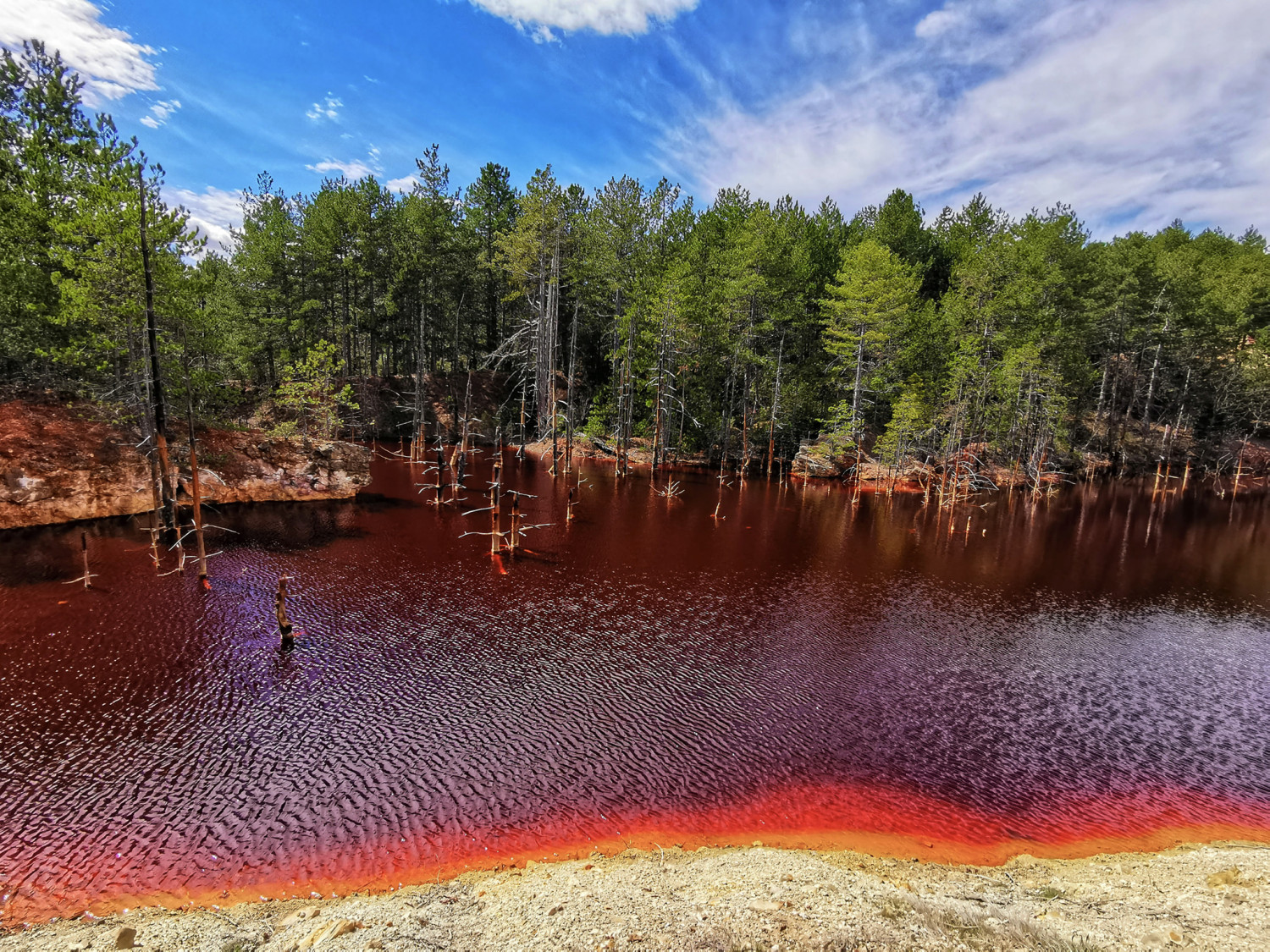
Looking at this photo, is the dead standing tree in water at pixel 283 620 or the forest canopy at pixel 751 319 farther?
the forest canopy at pixel 751 319

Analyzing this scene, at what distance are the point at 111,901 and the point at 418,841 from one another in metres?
4.56

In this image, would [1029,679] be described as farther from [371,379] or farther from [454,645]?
[371,379]

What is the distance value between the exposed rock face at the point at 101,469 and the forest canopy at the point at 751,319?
5.39 metres

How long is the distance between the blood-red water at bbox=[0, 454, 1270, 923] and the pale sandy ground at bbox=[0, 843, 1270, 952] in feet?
3.04

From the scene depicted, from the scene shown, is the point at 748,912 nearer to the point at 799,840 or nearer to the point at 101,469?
the point at 799,840

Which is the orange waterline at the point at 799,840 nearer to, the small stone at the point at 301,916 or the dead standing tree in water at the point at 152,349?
the small stone at the point at 301,916

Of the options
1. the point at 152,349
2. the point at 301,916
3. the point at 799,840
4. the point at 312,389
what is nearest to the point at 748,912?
the point at 799,840

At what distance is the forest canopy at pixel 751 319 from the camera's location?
46250 mm

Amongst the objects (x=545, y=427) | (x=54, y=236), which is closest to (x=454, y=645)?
(x=54, y=236)

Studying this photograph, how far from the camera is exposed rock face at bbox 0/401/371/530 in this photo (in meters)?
24.6

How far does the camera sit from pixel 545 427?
51875 millimetres

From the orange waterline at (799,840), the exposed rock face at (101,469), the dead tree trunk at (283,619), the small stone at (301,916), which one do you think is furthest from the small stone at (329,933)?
the exposed rock face at (101,469)

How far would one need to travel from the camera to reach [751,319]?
47.5 metres

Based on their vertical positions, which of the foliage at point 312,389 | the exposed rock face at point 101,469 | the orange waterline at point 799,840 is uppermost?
the foliage at point 312,389
